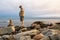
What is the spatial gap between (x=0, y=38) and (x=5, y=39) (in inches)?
18.9

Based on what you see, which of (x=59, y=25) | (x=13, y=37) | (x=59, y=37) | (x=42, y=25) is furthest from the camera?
(x=42, y=25)

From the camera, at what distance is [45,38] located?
2002cm

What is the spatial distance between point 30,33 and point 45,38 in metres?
3.66

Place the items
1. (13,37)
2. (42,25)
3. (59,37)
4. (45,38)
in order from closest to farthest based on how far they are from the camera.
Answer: (59,37), (45,38), (13,37), (42,25)

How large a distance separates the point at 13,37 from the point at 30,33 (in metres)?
1.71

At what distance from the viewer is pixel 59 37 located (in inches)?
720

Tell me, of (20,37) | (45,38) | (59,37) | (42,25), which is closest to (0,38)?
(20,37)

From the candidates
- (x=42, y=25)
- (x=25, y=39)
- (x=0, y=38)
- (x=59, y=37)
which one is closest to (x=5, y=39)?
(x=0, y=38)

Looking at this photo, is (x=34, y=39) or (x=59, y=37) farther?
(x=34, y=39)

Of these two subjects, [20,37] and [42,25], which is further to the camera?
[42,25]

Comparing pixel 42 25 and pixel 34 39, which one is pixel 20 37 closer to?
pixel 34 39

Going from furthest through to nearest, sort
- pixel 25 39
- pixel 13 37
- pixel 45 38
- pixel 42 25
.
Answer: pixel 42 25, pixel 13 37, pixel 25 39, pixel 45 38

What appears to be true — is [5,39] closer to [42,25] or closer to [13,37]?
[13,37]

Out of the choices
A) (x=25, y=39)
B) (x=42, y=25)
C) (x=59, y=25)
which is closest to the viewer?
(x=25, y=39)
